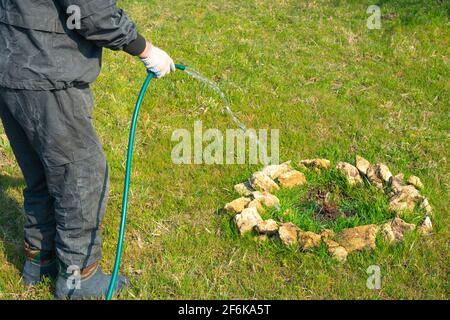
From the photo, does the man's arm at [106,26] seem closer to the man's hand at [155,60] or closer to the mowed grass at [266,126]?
the man's hand at [155,60]

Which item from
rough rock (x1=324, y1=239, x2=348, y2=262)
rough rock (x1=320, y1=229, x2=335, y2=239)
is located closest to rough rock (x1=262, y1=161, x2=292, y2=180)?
rough rock (x1=320, y1=229, x2=335, y2=239)

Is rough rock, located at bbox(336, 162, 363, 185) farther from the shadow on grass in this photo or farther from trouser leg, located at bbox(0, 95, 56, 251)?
the shadow on grass

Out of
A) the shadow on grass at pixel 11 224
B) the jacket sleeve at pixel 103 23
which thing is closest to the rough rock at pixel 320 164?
the jacket sleeve at pixel 103 23

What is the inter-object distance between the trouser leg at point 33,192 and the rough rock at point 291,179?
200cm

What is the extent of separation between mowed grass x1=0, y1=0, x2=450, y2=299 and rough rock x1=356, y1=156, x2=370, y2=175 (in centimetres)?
27

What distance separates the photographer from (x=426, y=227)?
4.00m

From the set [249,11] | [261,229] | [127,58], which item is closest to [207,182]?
[261,229]

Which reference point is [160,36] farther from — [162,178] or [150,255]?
[150,255]

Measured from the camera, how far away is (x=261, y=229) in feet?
12.9

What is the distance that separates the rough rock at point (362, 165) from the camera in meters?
4.64

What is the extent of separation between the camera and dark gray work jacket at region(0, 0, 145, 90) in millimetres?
2650

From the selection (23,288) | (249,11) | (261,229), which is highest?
(249,11)
